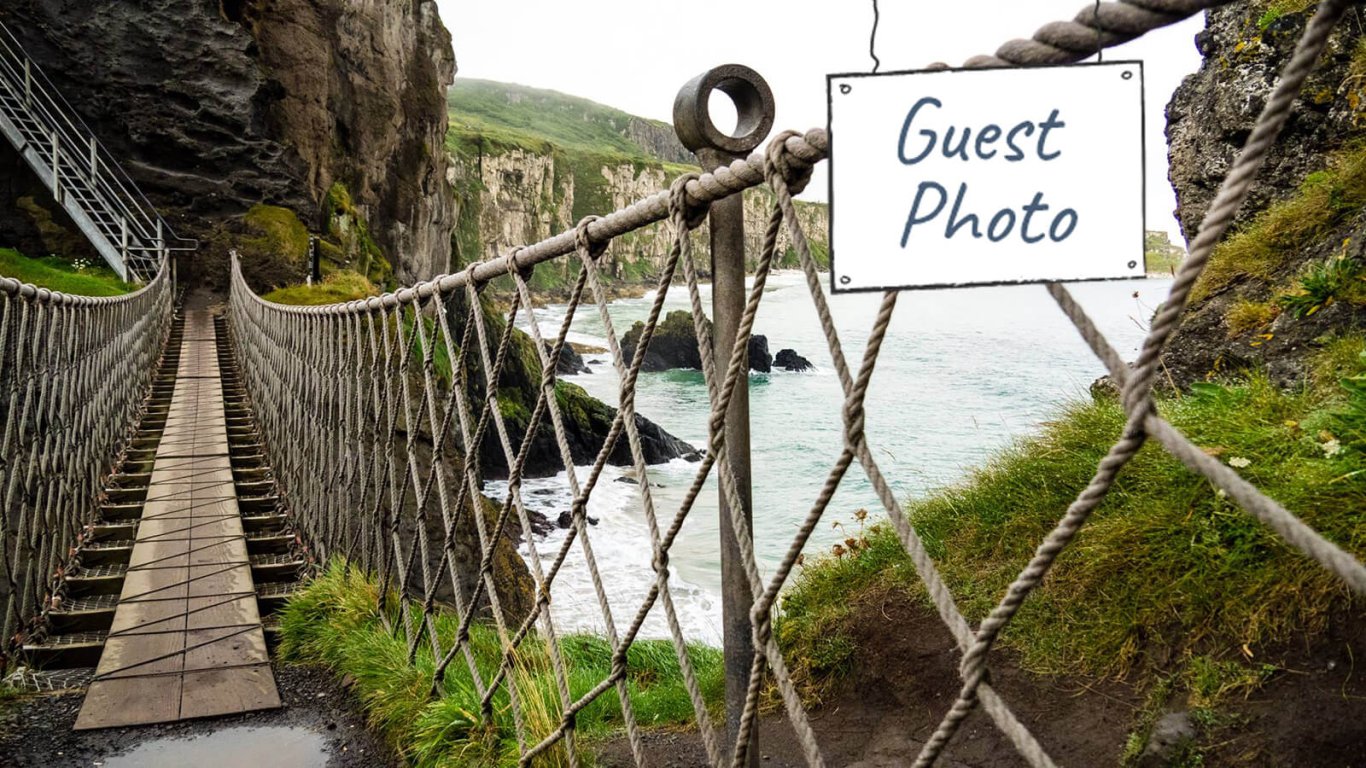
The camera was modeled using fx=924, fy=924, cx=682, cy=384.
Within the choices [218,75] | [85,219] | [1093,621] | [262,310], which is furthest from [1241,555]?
[218,75]

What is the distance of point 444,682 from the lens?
2.97 meters

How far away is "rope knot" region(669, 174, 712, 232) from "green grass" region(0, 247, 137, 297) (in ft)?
46.4

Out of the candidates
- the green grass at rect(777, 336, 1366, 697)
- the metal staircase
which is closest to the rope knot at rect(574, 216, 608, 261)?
the green grass at rect(777, 336, 1366, 697)

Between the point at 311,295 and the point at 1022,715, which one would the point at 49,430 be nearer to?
the point at 1022,715

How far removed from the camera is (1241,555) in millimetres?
2600

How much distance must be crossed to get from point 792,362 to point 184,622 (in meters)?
39.5

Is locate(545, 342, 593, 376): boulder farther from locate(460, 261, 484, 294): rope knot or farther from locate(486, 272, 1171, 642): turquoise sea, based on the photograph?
locate(460, 261, 484, 294): rope knot

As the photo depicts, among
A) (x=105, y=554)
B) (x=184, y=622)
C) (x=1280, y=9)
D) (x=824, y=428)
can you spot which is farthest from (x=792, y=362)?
(x=184, y=622)

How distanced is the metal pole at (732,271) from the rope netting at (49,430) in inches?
127

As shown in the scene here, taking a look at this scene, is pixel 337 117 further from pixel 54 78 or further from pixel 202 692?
pixel 202 692

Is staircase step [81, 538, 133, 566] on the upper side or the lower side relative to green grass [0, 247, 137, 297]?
lower

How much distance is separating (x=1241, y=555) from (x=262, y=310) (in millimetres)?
9373

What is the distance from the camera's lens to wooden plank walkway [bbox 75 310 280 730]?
3.20m

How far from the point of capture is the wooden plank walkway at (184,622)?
126 inches
